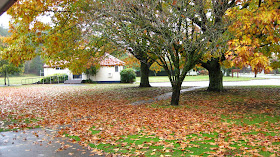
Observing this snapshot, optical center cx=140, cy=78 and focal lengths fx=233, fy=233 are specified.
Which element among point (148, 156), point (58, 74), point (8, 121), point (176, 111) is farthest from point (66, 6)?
point (58, 74)

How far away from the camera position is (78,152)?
527cm

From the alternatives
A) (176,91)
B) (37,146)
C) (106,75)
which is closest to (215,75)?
(176,91)

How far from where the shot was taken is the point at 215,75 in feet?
55.5

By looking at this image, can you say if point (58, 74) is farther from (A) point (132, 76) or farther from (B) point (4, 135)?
(B) point (4, 135)

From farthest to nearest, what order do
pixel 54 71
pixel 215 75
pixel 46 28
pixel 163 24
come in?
pixel 54 71 → pixel 215 75 → pixel 46 28 → pixel 163 24

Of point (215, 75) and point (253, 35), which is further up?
point (253, 35)

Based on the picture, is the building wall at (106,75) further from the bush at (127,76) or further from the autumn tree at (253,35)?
the autumn tree at (253,35)

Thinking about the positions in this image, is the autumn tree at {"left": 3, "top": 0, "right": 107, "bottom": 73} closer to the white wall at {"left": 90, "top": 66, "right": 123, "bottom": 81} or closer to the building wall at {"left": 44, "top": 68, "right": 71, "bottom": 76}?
the white wall at {"left": 90, "top": 66, "right": 123, "bottom": 81}

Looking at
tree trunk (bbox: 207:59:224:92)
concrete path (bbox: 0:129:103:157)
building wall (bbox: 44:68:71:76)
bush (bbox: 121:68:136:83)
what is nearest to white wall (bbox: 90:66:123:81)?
bush (bbox: 121:68:136:83)

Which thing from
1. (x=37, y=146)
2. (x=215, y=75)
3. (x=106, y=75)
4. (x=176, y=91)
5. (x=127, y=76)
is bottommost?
(x=37, y=146)

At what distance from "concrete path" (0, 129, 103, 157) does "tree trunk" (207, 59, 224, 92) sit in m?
12.7

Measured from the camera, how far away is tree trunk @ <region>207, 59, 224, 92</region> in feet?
54.7

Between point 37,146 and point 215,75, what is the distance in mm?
13867

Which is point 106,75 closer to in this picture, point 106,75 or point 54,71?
point 106,75
